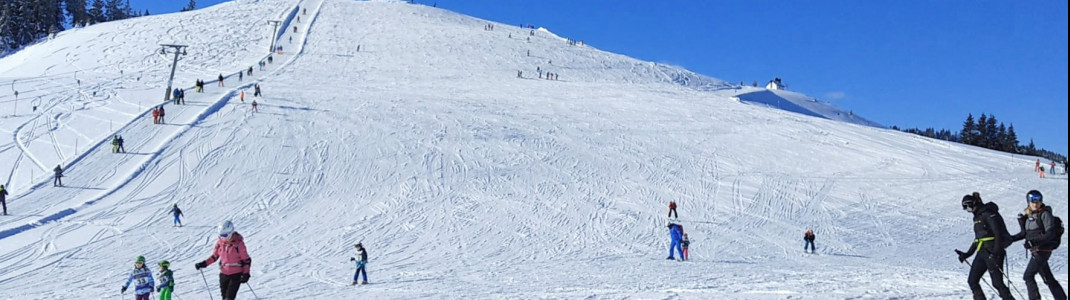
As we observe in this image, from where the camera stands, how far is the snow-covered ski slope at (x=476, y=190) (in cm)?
1491

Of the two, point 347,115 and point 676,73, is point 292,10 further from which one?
point 347,115

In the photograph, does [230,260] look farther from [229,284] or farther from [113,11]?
[113,11]

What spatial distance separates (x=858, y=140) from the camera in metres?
40.4

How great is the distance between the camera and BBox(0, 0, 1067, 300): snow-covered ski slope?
48.9 ft

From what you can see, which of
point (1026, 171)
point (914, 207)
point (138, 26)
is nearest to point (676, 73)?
point (1026, 171)

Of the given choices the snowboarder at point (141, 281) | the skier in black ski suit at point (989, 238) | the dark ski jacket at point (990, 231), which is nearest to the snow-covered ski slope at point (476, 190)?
the snowboarder at point (141, 281)

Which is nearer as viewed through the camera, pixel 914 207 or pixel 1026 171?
pixel 914 207

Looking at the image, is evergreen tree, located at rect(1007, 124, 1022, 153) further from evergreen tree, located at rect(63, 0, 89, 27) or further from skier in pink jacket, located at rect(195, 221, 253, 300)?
evergreen tree, located at rect(63, 0, 89, 27)

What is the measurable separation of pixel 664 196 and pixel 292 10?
6901cm

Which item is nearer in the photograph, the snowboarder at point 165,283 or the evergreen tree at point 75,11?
the snowboarder at point 165,283

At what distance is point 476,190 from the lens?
27.1 m

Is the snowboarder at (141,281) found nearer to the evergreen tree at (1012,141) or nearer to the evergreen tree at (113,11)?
the evergreen tree at (1012,141)

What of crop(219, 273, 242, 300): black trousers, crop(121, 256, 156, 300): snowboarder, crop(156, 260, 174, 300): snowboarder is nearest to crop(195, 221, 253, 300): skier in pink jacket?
crop(219, 273, 242, 300): black trousers

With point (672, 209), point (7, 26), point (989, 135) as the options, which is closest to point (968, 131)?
point (989, 135)
